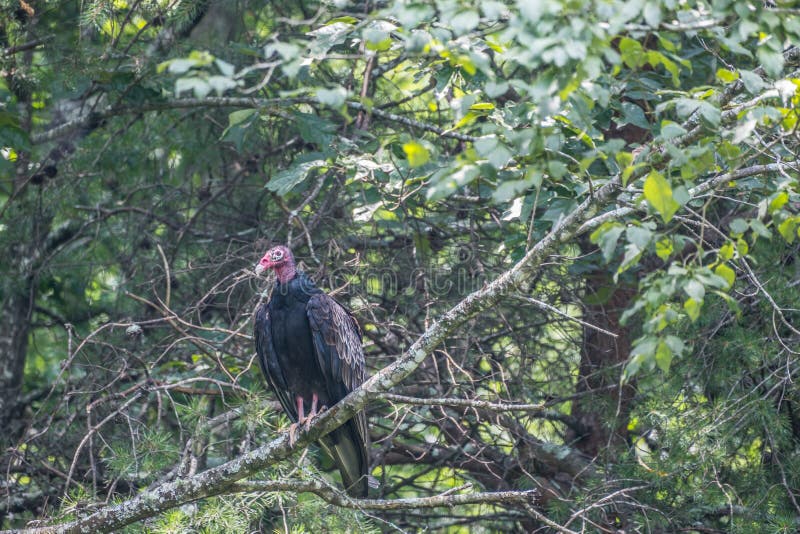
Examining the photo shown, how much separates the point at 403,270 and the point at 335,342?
2.68 feet

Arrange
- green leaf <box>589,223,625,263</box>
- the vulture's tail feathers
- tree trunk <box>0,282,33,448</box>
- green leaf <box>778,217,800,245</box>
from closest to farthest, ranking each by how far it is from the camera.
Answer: green leaf <box>589,223,625,263</box>, green leaf <box>778,217,800,245</box>, the vulture's tail feathers, tree trunk <box>0,282,33,448</box>

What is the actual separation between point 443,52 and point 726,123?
1147 millimetres

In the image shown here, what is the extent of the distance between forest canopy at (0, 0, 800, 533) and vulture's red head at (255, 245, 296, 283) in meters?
0.13

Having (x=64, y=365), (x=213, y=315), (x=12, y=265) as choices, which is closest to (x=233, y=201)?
(x=213, y=315)

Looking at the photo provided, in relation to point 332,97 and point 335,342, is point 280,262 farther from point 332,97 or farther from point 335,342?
point 332,97

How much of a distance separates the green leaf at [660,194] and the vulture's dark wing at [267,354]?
7.85ft

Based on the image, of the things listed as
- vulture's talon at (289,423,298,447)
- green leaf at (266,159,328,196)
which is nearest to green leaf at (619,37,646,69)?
green leaf at (266,159,328,196)

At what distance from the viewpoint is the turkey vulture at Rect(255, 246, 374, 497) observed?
439cm

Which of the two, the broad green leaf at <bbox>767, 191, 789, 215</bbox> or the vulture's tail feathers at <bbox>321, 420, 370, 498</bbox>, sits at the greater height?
the broad green leaf at <bbox>767, 191, 789, 215</bbox>

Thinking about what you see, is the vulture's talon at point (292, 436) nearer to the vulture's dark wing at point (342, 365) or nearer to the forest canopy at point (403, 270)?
the forest canopy at point (403, 270)

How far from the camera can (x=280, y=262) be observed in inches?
174

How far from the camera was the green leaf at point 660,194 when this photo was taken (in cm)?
254

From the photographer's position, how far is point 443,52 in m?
2.59

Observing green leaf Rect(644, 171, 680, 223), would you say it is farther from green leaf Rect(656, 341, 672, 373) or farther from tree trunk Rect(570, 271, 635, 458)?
tree trunk Rect(570, 271, 635, 458)
